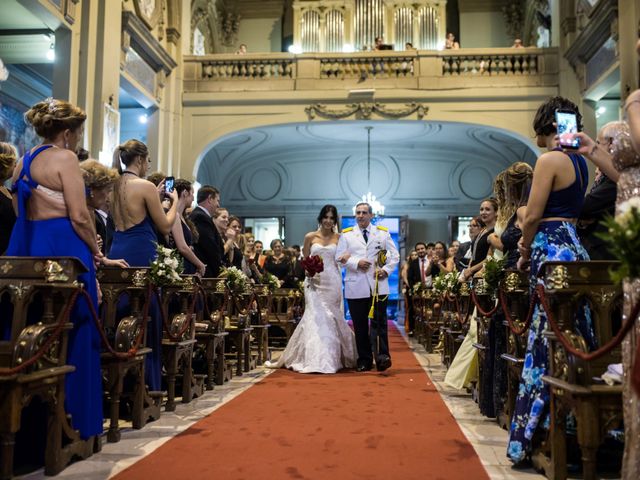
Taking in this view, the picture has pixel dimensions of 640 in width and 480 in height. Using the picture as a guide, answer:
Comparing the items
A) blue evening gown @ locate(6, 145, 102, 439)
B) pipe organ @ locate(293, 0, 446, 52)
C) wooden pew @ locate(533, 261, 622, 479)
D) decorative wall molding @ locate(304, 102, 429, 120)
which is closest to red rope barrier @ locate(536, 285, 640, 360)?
wooden pew @ locate(533, 261, 622, 479)

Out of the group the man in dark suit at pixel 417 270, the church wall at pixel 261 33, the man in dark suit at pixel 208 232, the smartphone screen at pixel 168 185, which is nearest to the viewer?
the smartphone screen at pixel 168 185

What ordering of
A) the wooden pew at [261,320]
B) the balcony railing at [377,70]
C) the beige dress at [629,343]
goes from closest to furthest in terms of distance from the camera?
the beige dress at [629,343]
the wooden pew at [261,320]
the balcony railing at [377,70]

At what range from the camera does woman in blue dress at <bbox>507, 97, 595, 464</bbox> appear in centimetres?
312

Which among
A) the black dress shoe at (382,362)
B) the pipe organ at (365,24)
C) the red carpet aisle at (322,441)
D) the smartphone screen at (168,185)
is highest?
the pipe organ at (365,24)

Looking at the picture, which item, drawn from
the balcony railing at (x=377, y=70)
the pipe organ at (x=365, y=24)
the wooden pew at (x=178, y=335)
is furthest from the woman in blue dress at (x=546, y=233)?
the pipe organ at (x=365, y=24)

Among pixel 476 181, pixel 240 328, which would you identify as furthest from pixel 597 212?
pixel 476 181

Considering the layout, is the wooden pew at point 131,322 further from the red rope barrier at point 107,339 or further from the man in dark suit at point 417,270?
the man in dark suit at point 417,270

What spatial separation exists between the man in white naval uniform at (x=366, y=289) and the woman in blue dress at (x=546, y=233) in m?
3.57

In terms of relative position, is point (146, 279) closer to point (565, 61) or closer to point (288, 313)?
point (288, 313)

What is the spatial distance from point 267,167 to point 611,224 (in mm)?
17384

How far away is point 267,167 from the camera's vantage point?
19.0 metres

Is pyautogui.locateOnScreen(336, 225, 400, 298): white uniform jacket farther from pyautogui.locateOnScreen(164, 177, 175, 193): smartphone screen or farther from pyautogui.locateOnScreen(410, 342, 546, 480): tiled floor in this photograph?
pyautogui.locateOnScreen(164, 177, 175, 193): smartphone screen

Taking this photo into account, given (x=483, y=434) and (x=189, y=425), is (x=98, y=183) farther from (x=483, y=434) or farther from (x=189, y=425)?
(x=483, y=434)

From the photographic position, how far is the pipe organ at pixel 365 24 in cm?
1620
